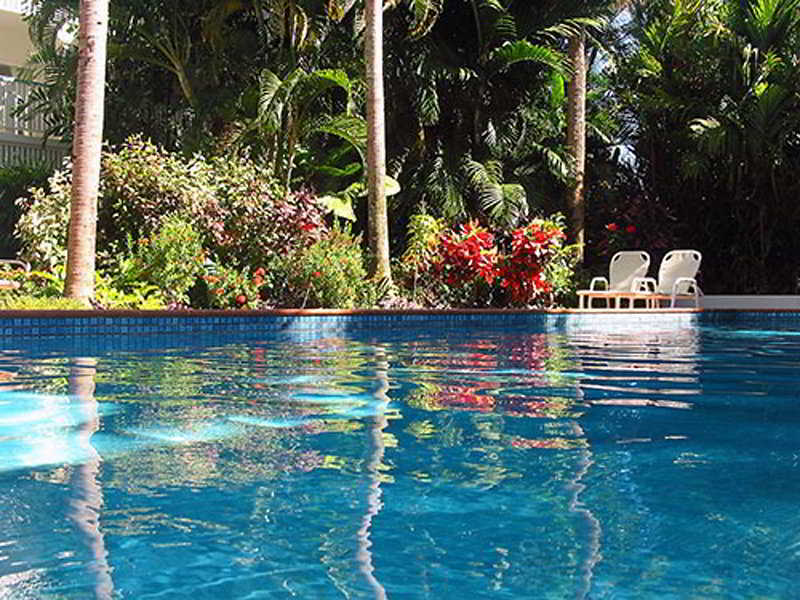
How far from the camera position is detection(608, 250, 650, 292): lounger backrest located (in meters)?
15.4

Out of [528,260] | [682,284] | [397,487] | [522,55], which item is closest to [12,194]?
[522,55]

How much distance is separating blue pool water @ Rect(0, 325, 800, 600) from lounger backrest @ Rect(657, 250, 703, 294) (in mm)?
9832

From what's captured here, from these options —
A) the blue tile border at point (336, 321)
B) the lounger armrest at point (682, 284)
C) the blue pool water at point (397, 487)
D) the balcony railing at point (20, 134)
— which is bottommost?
the blue pool water at point (397, 487)

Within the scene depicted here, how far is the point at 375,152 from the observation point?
41.9 feet

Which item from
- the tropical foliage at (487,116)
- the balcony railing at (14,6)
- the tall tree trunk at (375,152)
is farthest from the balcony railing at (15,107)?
the tall tree trunk at (375,152)

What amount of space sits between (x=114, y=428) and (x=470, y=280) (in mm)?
9886

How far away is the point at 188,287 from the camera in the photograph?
10.4m

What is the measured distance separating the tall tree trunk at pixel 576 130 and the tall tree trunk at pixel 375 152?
5.02 metres

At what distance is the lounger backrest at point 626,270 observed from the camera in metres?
15.4

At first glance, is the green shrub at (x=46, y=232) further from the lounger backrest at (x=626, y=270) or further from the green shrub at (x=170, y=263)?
the lounger backrest at (x=626, y=270)

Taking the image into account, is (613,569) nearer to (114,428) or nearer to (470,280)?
(114,428)

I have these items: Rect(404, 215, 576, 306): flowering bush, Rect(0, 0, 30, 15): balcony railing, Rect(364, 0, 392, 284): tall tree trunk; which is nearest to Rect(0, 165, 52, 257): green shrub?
Rect(0, 0, 30, 15): balcony railing

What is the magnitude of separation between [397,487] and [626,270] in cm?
1333

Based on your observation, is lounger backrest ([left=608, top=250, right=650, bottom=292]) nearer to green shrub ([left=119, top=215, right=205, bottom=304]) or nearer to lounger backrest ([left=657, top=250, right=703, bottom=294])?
lounger backrest ([left=657, top=250, right=703, bottom=294])
